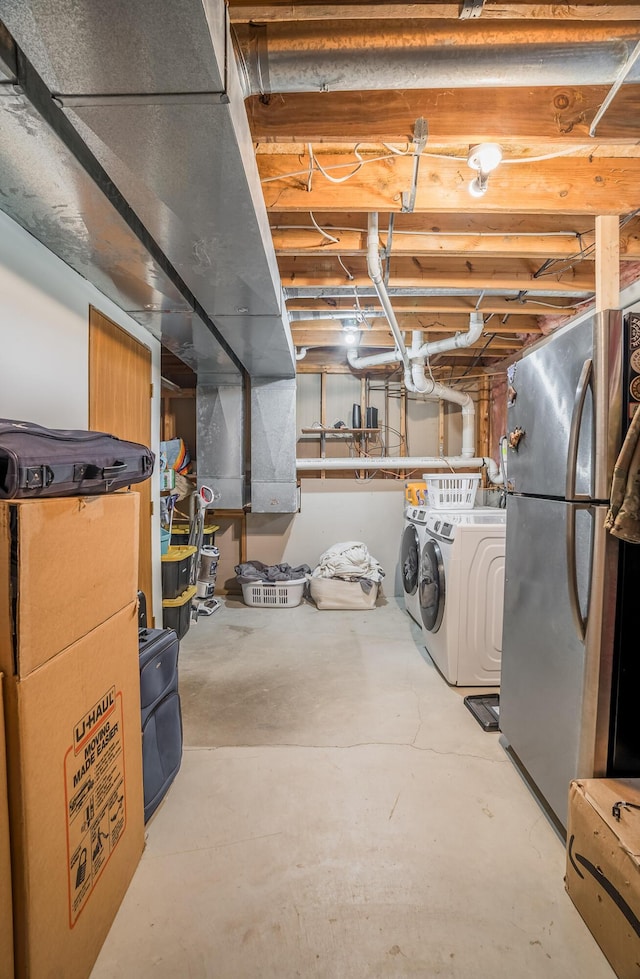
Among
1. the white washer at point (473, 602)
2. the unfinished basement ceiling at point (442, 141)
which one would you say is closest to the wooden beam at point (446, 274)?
the unfinished basement ceiling at point (442, 141)

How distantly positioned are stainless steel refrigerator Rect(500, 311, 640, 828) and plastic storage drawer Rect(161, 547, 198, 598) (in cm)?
232

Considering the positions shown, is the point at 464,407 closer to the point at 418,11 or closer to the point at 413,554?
the point at 413,554

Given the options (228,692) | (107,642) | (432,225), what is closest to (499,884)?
(107,642)

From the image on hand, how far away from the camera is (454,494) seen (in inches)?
131

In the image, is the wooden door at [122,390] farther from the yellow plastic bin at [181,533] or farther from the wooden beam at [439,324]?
the wooden beam at [439,324]

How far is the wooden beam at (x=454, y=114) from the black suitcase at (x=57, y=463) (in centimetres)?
132

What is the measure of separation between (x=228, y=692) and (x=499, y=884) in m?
1.59

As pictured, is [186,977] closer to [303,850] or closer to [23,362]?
[303,850]

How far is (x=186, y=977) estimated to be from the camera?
1054mm

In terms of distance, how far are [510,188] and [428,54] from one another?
3.04ft

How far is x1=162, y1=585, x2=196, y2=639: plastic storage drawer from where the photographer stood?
3.17 meters

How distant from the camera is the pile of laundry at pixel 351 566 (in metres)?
3.89

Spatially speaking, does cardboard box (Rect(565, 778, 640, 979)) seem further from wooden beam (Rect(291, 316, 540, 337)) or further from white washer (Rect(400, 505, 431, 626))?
wooden beam (Rect(291, 316, 540, 337))

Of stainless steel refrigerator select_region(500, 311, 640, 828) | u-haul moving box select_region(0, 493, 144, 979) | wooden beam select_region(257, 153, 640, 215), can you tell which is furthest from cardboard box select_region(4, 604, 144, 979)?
wooden beam select_region(257, 153, 640, 215)
